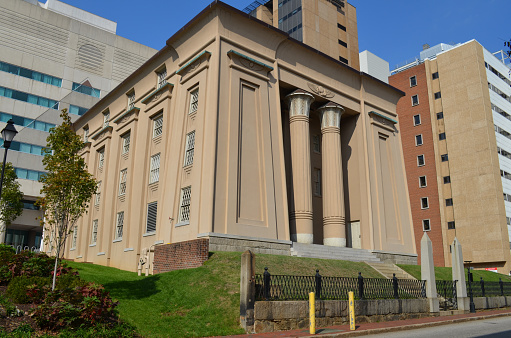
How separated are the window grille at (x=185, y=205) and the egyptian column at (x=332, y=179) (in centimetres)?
1100

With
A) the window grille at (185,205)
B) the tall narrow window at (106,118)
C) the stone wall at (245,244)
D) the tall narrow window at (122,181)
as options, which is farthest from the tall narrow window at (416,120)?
the window grille at (185,205)

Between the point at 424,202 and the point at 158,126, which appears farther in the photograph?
the point at 424,202

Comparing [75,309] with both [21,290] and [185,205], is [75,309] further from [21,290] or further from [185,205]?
[185,205]

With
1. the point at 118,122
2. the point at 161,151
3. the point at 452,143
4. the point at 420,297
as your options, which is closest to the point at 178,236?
the point at 161,151

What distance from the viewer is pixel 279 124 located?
2820cm

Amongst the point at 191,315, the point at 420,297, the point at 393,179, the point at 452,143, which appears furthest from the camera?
the point at 452,143

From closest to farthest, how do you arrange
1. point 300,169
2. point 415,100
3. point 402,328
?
point 402,328, point 300,169, point 415,100

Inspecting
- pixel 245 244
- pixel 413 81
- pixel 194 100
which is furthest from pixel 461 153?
pixel 245 244

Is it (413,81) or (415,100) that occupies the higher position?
(413,81)

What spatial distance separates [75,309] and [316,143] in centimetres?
2697

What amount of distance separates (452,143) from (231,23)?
4307cm

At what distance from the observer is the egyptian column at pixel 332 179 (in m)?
31.2

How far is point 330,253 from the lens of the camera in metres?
27.1

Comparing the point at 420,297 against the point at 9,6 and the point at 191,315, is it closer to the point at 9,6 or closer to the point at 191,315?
the point at 191,315
